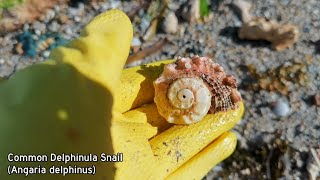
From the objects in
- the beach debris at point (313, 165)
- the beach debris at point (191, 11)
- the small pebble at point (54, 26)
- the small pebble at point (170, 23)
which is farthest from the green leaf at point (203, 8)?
the beach debris at point (313, 165)

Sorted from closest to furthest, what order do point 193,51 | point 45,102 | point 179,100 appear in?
point 45,102 → point 179,100 → point 193,51

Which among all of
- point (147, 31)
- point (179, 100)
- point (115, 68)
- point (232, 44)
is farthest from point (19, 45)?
point (115, 68)

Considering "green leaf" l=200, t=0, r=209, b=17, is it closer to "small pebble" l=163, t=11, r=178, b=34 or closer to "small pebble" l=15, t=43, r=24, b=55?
"small pebble" l=163, t=11, r=178, b=34

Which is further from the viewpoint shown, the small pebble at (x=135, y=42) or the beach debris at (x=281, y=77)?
the small pebble at (x=135, y=42)

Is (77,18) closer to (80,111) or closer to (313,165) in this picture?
(313,165)

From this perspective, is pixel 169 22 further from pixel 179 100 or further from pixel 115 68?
pixel 115 68

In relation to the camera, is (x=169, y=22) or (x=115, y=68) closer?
(x=115, y=68)

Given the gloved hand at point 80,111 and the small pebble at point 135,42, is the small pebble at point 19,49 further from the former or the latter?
the gloved hand at point 80,111
